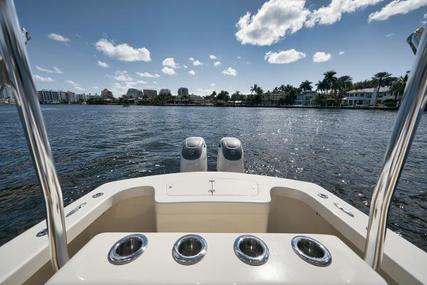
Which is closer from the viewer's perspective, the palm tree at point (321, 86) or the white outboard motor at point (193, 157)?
the white outboard motor at point (193, 157)

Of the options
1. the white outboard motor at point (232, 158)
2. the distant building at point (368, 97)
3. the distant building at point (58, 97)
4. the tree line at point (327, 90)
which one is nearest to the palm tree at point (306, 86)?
the tree line at point (327, 90)

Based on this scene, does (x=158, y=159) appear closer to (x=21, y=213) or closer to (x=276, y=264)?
(x=21, y=213)

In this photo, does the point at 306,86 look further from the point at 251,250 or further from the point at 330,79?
the point at 251,250

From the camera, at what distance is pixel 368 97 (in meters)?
53.1

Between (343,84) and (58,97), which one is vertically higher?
(343,84)

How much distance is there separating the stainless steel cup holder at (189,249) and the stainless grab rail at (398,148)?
0.74m

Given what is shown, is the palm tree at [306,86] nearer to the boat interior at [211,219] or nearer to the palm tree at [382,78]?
the palm tree at [382,78]

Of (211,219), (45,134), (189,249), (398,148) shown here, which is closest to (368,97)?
(211,219)

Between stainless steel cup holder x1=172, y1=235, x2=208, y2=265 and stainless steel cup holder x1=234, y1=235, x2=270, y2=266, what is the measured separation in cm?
16

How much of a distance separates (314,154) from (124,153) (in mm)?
8549

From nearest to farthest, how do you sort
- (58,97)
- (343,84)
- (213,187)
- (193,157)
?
1. (213,187)
2. (193,157)
3. (343,84)
4. (58,97)

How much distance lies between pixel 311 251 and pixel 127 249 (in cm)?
90

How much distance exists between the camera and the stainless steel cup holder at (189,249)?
32.5 inches

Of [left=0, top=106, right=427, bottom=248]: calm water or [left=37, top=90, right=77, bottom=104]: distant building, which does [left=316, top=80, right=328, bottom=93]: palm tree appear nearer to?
[left=0, top=106, right=427, bottom=248]: calm water
